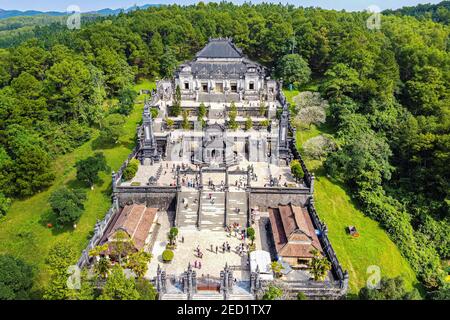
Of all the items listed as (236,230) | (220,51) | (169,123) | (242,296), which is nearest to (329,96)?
(220,51)

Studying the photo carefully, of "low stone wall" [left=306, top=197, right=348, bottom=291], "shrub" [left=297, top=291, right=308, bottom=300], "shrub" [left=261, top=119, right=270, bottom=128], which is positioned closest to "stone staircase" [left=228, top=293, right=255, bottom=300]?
"shrub" [left=297, top=291, right=308, bottom=300]

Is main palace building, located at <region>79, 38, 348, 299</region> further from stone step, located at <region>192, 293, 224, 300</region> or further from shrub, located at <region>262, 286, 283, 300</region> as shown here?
shrub, located at <region>262, 286, 283, 300</region>

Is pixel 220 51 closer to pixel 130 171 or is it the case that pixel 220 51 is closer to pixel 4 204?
pixel 130 171

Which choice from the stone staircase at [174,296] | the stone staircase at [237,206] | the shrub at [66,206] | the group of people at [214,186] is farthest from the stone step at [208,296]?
the shrub at [66,206]

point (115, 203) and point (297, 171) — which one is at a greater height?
point (297, 171)

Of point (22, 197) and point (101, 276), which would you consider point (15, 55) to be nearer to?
point (22, 197)

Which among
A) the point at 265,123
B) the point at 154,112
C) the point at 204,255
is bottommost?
the point at 204,255
